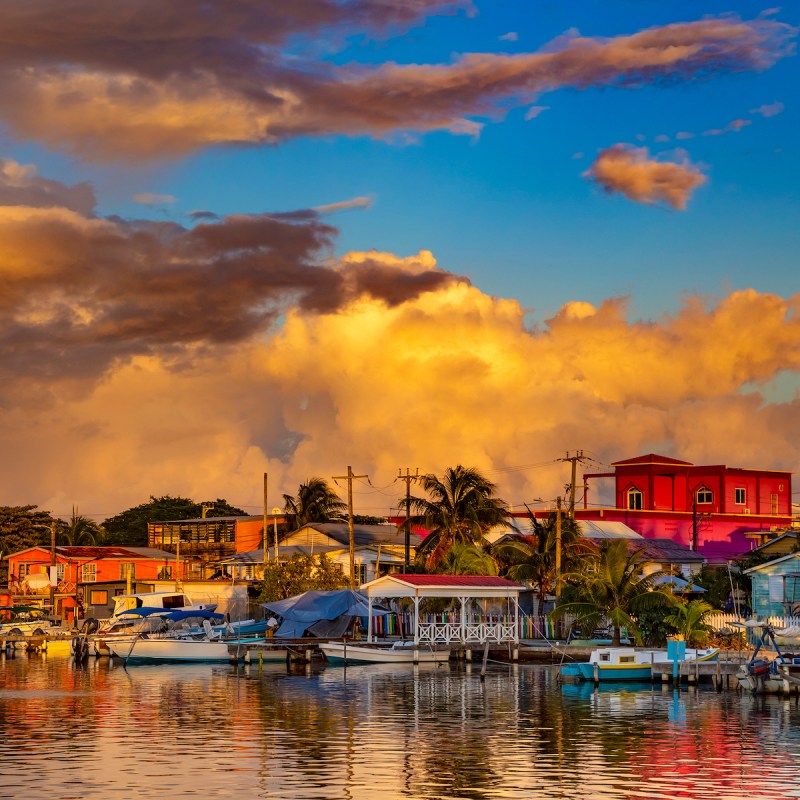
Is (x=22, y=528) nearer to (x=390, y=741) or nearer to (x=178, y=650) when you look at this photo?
(x=178, y=650)

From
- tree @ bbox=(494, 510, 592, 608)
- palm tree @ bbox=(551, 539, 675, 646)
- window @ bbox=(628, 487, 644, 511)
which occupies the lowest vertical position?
palm tree @ bbox=(551, 539, 675, 646)

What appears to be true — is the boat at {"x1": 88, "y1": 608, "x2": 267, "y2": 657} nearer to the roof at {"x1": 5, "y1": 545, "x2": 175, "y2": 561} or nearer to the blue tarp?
the blue tarp

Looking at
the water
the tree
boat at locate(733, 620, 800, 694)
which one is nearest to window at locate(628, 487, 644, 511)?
the tree

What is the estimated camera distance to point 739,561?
9288 cm

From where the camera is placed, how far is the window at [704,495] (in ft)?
453

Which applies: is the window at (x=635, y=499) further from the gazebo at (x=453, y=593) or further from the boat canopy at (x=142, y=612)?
the boat canopy at (x=142, y=612)

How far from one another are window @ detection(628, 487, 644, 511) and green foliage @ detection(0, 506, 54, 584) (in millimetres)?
67305

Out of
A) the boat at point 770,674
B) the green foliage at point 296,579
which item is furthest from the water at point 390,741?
the green foliage at point 296,579

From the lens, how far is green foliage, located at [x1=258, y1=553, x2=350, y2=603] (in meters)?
92.1

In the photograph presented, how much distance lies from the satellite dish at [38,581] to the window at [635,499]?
61.9 m

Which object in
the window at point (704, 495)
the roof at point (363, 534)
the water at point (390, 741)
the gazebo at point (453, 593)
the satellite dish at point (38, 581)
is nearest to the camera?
the water at point (390, 741)

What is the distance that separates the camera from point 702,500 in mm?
138750

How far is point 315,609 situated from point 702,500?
226 ft

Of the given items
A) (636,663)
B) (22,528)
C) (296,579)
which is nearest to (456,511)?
(296,579)
